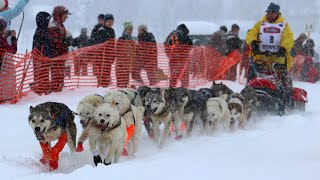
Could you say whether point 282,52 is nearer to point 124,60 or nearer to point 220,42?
point 124,60

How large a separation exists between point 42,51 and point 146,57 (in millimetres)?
2184

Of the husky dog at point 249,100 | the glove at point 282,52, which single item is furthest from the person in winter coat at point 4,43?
the glove at point 282,52

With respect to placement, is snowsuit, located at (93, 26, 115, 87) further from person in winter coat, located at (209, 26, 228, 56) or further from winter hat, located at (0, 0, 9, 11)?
person in winter coat, located at (209, 26, 228, 56)

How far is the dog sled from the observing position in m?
7.14

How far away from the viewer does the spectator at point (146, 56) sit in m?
9.04

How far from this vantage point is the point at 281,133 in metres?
5.53

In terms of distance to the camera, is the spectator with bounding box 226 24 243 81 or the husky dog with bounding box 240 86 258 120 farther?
the spectator with bounding box 226 24 243 81

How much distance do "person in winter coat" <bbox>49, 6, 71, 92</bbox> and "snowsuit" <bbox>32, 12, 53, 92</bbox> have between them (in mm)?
78

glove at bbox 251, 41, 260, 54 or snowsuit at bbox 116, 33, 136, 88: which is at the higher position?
glove at bbox 251, 41, 260, 54

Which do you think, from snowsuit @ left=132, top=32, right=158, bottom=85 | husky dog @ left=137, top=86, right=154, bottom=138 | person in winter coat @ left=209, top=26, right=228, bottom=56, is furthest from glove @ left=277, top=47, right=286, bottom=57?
person in winter coat @ left=209, top=26, right=228, bottom=56

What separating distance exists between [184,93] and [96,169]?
2549 millimetres

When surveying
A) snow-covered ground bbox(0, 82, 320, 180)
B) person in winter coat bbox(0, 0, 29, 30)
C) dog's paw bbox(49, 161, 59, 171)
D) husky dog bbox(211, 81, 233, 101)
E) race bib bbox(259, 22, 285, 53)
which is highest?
person in winter coat bbox(0, 0, 29, 30)

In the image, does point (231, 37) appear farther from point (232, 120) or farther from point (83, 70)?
point (232, 120)

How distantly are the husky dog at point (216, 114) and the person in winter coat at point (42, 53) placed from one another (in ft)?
8.73
